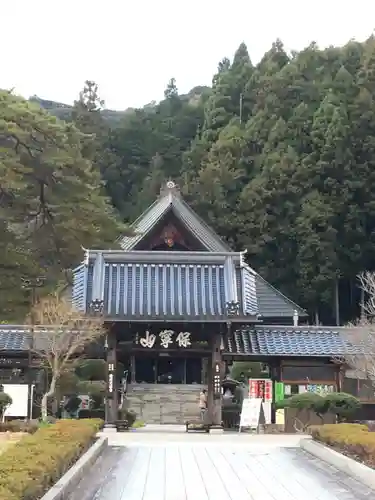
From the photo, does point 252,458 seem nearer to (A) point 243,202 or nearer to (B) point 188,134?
(A) point 243,202

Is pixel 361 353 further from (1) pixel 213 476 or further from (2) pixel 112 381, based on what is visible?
(1) pixel 213 476

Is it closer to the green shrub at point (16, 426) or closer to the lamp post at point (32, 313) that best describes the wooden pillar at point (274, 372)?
the lamp post at point (32, 313)

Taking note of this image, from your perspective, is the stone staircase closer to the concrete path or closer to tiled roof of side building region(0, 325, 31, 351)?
tiled roof of side building region(0, 325, 31, 351)

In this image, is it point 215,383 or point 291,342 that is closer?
point 215,383

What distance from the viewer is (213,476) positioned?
408 inches

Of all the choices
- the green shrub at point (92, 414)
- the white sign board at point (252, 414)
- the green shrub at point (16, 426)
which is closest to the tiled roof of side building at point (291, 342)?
the white sign board at point (252, 414)

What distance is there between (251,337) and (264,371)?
5.02 m

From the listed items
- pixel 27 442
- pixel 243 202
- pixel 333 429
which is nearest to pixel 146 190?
pixel 243 202

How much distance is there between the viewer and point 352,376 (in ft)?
73.7

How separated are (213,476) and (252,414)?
11388 mm

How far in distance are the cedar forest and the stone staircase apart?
20.8 feet

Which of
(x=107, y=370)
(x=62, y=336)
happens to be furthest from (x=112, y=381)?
(x=62, y=336)

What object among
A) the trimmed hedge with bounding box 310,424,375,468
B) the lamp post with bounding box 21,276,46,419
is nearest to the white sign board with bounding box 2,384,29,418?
the lamp post with bounding box 21,276,46,419

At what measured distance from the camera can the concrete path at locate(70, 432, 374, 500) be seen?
8750mm
